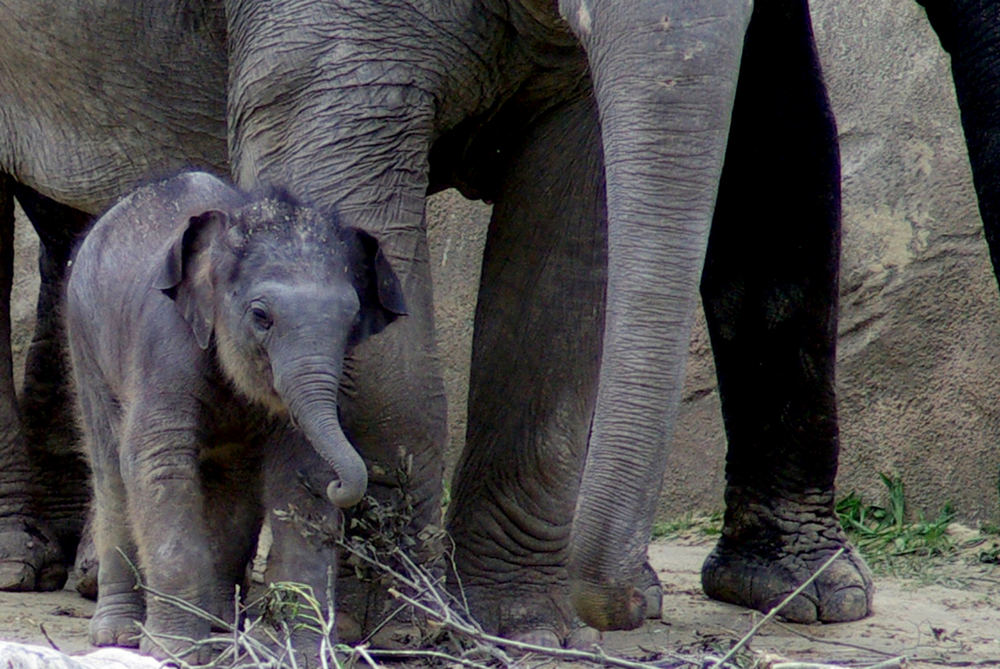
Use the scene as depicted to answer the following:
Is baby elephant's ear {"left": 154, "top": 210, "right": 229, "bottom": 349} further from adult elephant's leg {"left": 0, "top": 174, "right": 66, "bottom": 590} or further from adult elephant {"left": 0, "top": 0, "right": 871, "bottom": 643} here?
adult elephant's leg {"left": 0, "top": 174, "right": 66, "bottom": 590}

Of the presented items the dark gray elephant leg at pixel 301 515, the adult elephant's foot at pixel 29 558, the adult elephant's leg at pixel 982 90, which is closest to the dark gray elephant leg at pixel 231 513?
the dark gray elephant leg at pixel 301 515

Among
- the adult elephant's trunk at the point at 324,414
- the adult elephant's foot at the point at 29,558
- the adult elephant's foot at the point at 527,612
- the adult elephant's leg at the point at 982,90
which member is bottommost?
the adult elephant's foot at the point at 29,558

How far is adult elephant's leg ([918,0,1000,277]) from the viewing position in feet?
14.3

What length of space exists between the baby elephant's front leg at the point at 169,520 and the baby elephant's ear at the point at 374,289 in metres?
0.38

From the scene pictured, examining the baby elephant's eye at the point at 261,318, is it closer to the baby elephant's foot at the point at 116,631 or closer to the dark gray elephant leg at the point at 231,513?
the dark gray elephant leg at the point at 231,513

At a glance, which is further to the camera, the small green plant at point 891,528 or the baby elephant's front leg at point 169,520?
the small green plant at point 891,528

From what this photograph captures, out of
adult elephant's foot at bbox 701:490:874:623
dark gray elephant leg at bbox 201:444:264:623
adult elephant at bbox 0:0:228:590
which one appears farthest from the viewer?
adult elephant's foot at bbox 701:490:874:623

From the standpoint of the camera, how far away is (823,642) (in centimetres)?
443

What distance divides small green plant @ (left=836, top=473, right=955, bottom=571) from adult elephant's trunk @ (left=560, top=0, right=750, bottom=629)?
237cm

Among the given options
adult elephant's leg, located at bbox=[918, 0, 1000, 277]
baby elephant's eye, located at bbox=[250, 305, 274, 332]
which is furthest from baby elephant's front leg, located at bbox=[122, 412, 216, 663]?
adult elephant's leg, located at bbox=[918, 0, 1000, 277]

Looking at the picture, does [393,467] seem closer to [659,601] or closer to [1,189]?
[659,601]

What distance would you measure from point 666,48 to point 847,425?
2946 millimetres

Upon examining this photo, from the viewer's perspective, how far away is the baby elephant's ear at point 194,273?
3699mm

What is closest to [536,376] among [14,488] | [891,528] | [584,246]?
[584,246]
